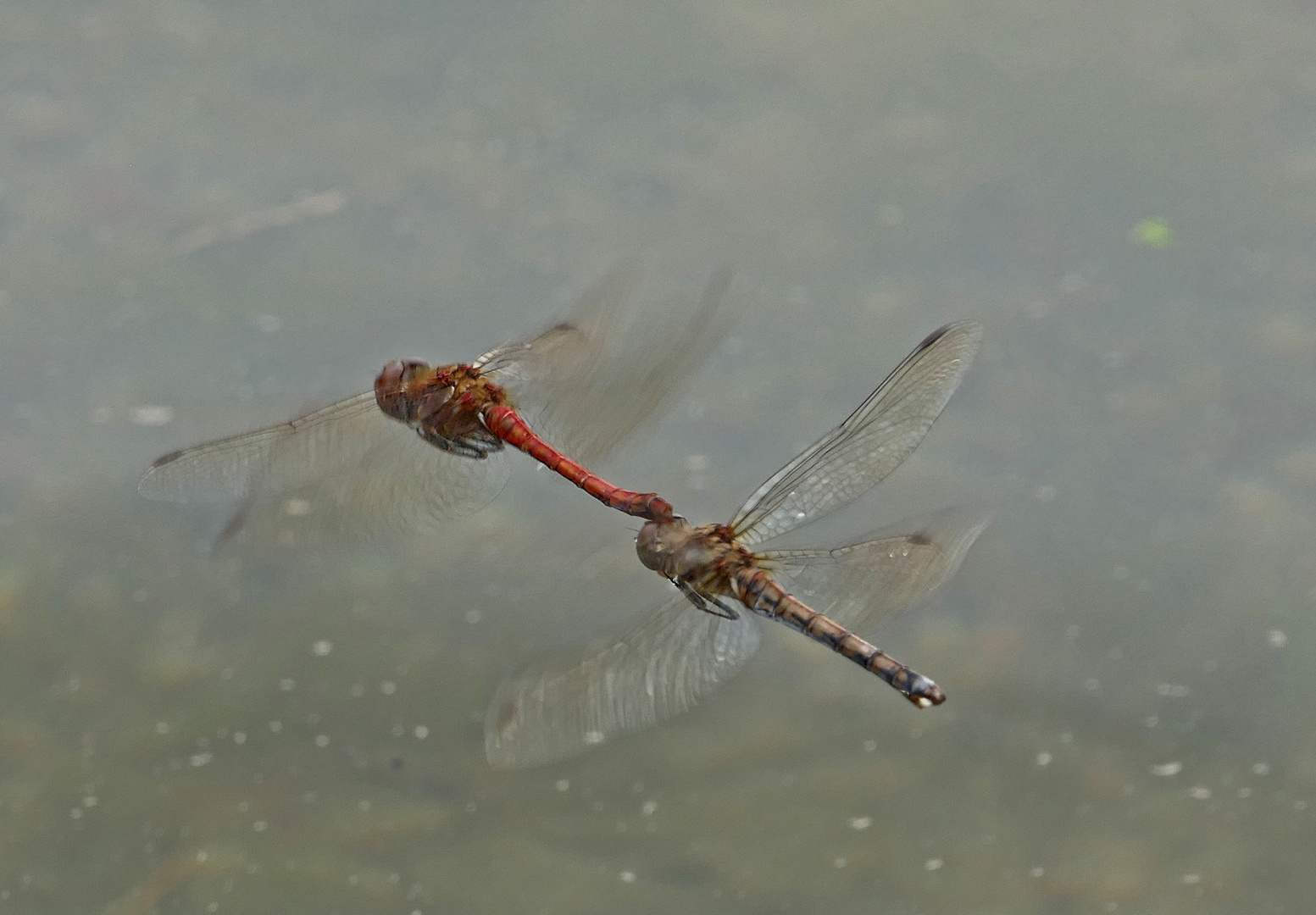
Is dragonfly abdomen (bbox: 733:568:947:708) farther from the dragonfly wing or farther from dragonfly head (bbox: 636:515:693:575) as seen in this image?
the dragonfly wing

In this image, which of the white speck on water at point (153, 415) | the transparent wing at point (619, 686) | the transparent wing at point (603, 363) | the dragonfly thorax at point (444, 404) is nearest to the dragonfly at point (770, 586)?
the transparent wing at point (619, 686)

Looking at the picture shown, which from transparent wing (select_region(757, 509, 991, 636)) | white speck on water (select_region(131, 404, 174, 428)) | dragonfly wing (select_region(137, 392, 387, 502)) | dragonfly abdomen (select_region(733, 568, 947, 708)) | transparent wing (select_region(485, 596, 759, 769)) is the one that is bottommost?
white speck on water (select_region(131, 404, 174, 428))

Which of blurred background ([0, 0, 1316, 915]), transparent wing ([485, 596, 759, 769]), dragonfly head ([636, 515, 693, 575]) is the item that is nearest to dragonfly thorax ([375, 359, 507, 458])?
blurred background ([0, 0, 1316, 915])

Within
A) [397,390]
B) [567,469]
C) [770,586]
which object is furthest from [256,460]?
[770,586]

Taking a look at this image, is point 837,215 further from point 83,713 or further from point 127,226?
point 83,713

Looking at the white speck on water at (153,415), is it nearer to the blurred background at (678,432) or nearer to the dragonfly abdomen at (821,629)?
the blurred background at (678,432)

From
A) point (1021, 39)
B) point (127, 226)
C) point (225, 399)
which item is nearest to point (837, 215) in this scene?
→ point (1021, 39)
